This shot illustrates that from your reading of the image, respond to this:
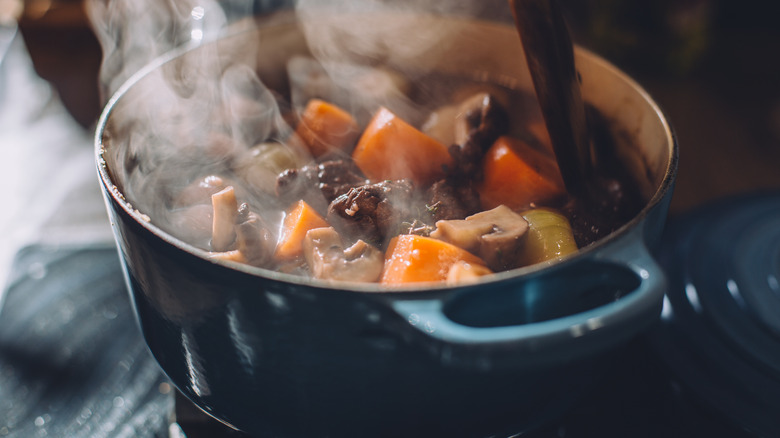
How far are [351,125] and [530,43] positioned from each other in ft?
1.42

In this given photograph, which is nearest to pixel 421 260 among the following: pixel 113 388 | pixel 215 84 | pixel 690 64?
pixel 113 388

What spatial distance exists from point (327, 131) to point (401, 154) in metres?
0.19

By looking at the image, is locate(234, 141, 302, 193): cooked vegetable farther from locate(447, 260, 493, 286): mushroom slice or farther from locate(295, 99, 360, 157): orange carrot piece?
locate(447, 260, 493, 286): mushroom slice

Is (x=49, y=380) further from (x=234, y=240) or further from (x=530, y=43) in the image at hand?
(x=530, y=43)

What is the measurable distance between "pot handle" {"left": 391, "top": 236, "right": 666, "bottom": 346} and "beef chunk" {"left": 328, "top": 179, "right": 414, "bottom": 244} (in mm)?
362

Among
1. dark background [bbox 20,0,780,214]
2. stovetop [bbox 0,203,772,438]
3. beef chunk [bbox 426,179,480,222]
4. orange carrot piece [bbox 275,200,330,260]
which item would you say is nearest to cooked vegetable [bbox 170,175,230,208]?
orange carrot piece [bbox 275,200,330,260]

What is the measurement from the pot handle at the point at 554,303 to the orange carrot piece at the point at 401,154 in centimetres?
49

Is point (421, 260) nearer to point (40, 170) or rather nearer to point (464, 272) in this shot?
point (464, 272)

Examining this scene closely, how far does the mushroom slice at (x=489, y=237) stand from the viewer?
33.5 inches

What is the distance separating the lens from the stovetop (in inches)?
34.8

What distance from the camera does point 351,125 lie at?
3.94 ft

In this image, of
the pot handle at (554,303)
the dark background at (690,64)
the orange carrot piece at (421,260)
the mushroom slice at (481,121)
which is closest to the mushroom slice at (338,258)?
the orange carrot piece at (421,260)

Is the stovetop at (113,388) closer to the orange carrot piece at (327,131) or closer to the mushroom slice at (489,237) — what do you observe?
the mushroom slice at (489,237)

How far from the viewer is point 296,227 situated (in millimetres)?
934
